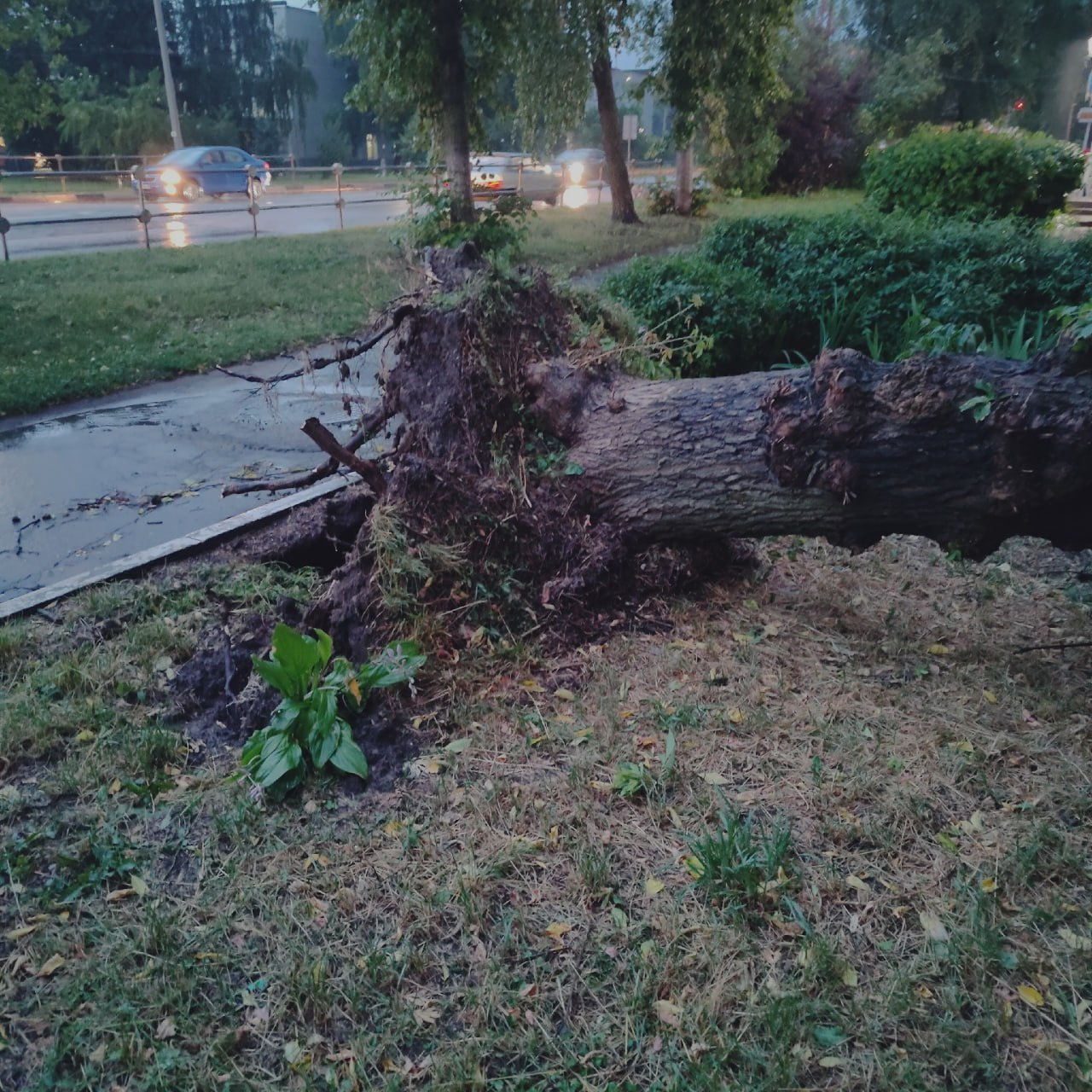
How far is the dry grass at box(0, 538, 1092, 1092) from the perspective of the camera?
7.36 feet

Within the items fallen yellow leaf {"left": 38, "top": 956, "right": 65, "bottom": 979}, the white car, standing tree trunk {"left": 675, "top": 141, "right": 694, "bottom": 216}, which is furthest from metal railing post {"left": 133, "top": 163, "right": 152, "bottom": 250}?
fallen yellow leaf {"left": 38, "top": 956, "right": 65, "bottom": 979}

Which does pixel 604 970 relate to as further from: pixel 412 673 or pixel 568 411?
pixel 568 411

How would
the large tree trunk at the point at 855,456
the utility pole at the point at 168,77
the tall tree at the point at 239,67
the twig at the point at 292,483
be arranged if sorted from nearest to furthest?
the large tree trunk at the point at 855,456 < the twig at the point at 292,483 < the utility pole at the point at 168,77 < the tall tree at the point at 239,67

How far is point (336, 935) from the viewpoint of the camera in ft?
8.50

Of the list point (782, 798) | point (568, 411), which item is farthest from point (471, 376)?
point (782, 798)

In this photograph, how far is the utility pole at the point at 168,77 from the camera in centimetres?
2484

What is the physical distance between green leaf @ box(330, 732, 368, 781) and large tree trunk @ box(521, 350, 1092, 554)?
1.55 metres

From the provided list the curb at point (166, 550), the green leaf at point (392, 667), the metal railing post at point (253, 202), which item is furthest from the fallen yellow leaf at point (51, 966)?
the metal railing post at point (253, 202)

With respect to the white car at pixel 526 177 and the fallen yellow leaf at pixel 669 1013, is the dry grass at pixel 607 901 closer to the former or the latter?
the fallen yellow leaf at pixel 669 1013

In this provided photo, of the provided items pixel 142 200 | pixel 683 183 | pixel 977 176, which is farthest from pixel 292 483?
pixel 683 183

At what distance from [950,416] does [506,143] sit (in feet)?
88.2

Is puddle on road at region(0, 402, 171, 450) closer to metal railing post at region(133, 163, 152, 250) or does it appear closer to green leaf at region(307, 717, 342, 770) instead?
green leaf at region(307, 717, 342, 770)

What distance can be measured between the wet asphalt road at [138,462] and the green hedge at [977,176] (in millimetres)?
8198

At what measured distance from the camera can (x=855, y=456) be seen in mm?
3629
